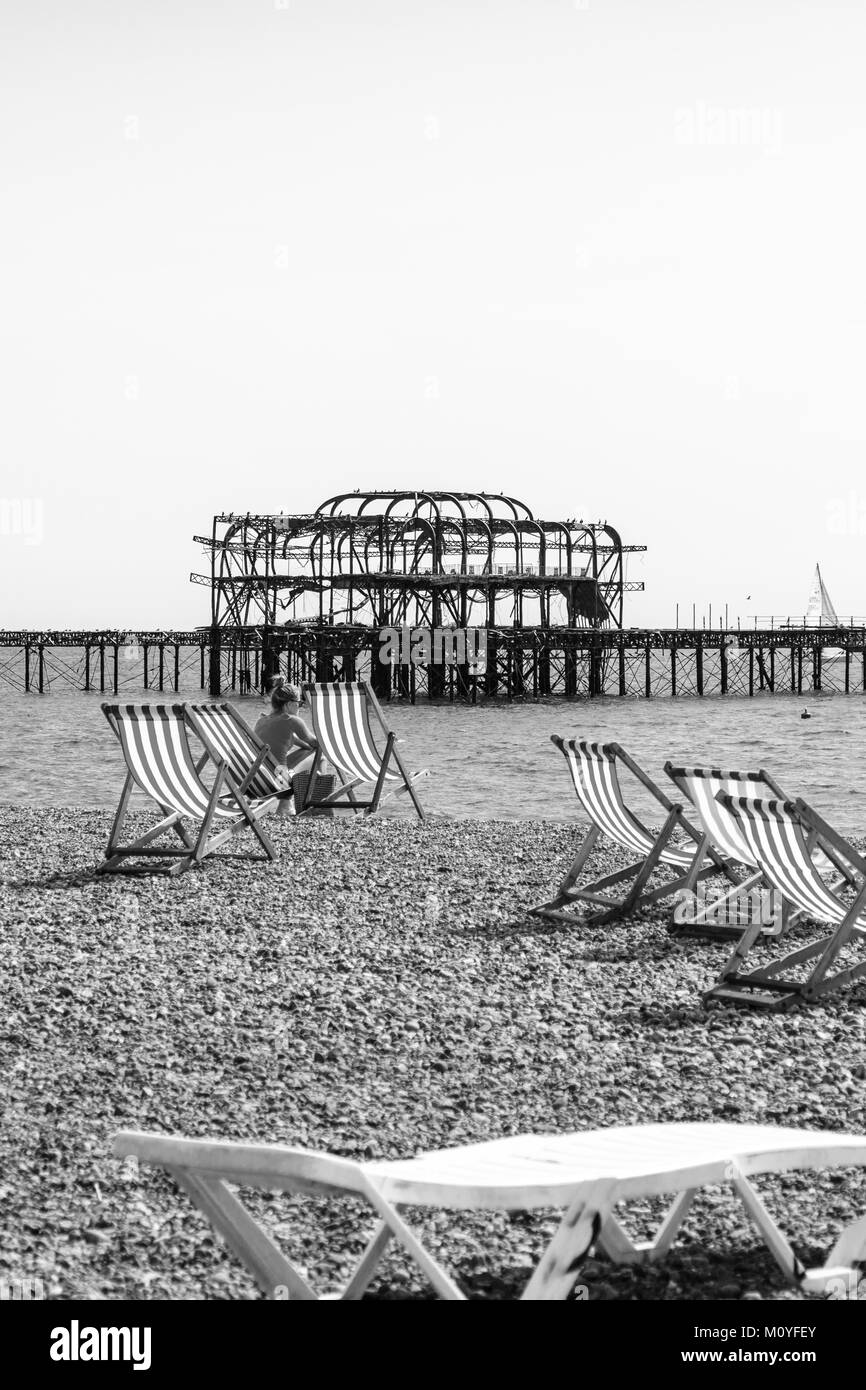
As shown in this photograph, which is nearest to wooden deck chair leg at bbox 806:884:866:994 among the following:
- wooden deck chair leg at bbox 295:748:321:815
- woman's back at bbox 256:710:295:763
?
woman's back at bbox 256:710:295:763

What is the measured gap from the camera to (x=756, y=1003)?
436 cm

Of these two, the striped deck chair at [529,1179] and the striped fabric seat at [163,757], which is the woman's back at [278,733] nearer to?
the striped fabric seat at [163,757]

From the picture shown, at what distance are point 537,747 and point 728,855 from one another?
892 inches

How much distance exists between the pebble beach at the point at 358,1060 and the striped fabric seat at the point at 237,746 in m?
1.27

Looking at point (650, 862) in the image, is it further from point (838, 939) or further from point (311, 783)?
point (311, 783)

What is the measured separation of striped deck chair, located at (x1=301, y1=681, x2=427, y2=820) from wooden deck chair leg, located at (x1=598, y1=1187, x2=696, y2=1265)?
670 centimetres

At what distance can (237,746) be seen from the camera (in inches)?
325

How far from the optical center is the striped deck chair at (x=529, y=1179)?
1.83m

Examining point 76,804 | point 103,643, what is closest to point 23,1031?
point 76,804

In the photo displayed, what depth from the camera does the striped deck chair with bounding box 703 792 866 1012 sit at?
14.5 feet

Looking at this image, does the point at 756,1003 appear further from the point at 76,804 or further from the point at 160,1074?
the point at 76,804

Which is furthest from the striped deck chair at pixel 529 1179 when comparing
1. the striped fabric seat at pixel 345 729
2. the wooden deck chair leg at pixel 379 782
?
the striped fabric seat at pixel 345 729

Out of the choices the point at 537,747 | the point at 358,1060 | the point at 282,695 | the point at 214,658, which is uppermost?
the point at 282,695

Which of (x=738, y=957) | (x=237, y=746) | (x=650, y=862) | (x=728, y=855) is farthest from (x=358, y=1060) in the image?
(x=237, y=746)
